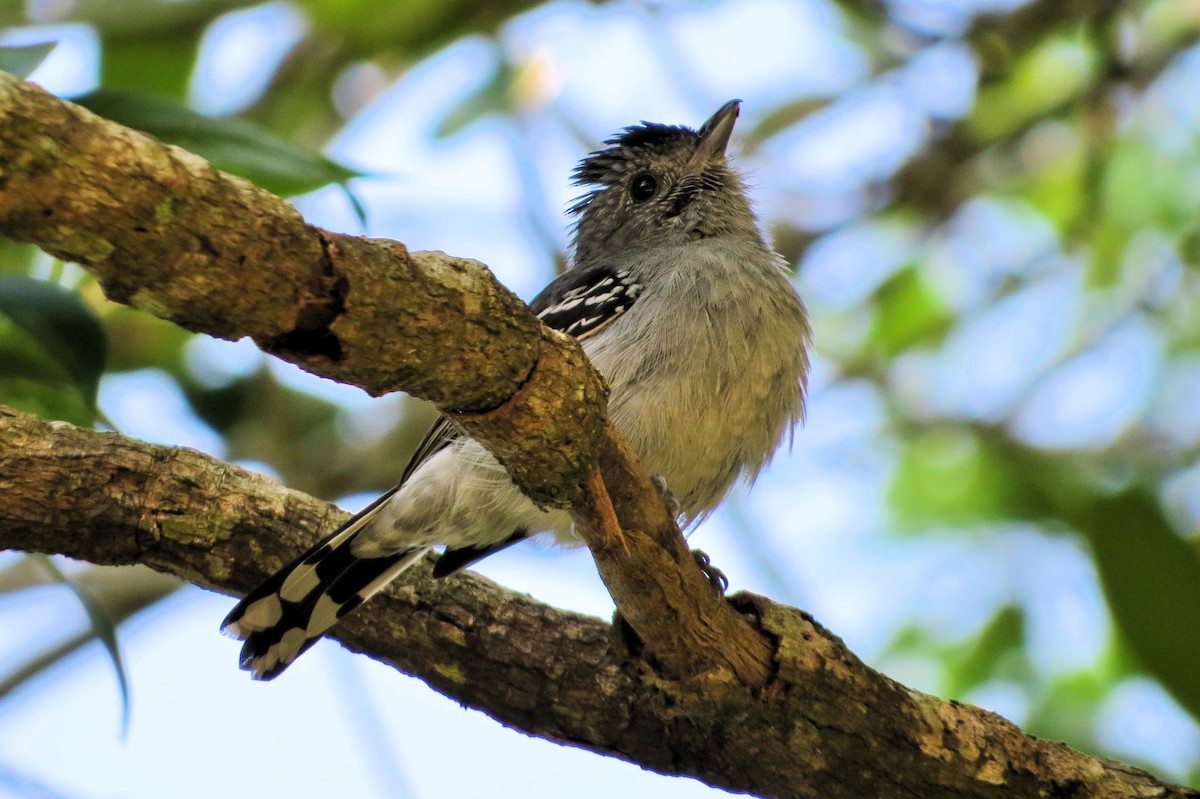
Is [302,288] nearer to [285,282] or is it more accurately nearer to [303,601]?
[285,282]

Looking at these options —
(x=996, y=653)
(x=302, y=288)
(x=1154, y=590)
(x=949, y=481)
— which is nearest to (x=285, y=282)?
(x=302, y=288)

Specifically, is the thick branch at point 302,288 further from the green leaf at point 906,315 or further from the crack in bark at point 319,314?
the green leaf at point 906,315

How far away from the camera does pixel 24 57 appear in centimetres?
374

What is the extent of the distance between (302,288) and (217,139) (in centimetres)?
168

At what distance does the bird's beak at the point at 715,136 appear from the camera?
6.26 meters

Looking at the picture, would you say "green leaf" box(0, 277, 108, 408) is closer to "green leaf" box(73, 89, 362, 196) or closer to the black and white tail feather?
"green leaf" box(73, 89, 362, 196)

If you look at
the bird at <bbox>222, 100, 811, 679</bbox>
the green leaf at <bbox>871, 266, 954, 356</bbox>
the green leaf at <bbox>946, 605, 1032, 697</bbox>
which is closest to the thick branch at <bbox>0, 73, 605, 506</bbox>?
the bird at <bbox>222, 100, 811, 679</bbox>

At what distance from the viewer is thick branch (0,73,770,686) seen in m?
2.37

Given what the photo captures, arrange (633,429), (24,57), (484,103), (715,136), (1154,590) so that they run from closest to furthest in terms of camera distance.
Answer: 1. (24,57)
2. (1154,590)
3. (633,429)
4. (715,136)
5. (484,103)

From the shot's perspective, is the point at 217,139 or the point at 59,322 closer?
the point at 59,322

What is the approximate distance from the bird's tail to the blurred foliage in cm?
167

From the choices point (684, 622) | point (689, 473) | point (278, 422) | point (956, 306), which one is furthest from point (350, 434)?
point (956, 306)

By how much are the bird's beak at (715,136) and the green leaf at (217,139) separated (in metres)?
2.57

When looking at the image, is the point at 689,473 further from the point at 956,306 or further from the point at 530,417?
the point at 956,306
